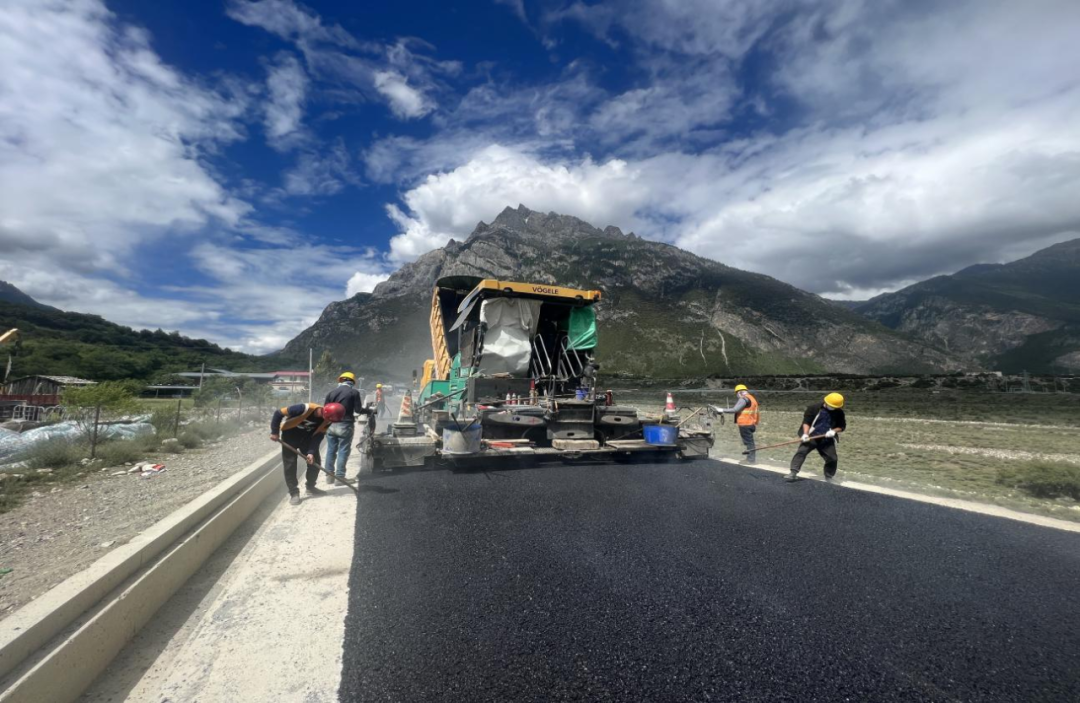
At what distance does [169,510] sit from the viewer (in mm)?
4738

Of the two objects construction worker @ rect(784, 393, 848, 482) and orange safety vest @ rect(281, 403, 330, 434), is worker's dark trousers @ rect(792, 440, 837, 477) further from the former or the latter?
orange safety vest @ rect(281, 403, 330, 434)

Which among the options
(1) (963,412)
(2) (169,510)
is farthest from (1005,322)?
(2) (169,510)

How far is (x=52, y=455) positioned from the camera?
7605mm

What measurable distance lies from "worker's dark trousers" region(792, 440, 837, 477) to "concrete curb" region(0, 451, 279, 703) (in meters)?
6.70

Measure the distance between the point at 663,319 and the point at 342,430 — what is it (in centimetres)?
11512

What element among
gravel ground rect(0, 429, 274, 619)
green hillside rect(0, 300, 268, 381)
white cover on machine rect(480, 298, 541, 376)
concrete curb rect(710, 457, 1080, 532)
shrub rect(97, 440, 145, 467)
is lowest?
concrete curb rect(710, 457, 1080, 532)

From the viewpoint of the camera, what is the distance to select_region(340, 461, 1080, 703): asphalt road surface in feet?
7.30

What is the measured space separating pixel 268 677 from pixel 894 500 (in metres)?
6.11

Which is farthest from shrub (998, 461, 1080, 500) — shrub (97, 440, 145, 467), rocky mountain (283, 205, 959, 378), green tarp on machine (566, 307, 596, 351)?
rocky mountain (283, 205, 959, 378)

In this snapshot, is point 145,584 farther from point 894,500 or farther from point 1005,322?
point 1005,322

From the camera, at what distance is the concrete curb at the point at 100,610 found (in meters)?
2.00

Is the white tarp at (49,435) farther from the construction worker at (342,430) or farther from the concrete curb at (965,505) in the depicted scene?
the concrete curb at (965,505)

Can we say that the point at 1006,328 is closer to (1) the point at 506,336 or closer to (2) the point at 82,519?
(1) the point at 506,336

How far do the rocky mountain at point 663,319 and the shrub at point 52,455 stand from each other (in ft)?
259
